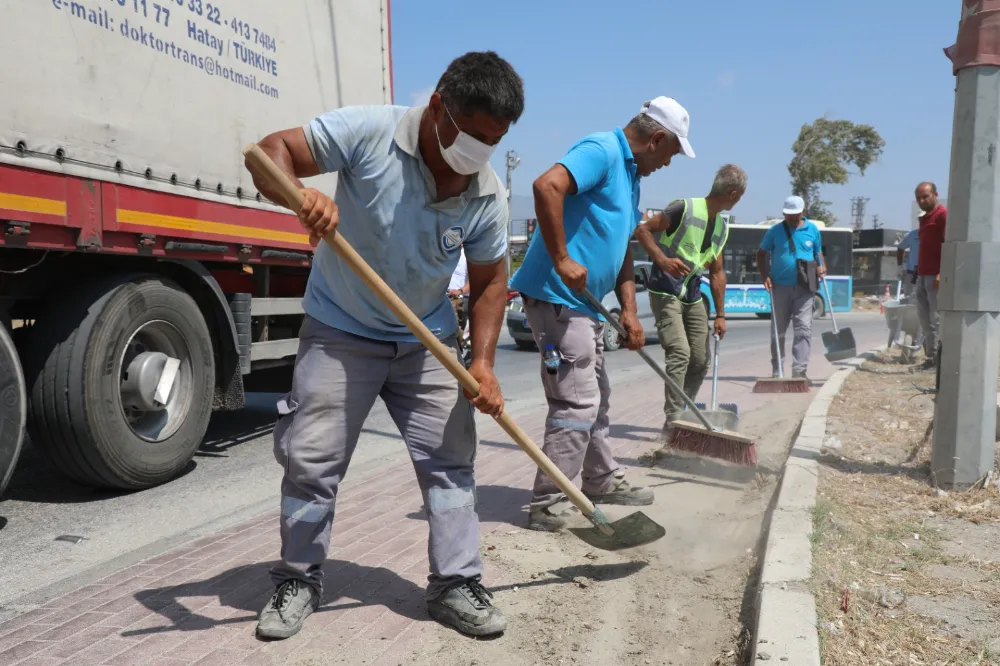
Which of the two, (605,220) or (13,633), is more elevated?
(605,220)

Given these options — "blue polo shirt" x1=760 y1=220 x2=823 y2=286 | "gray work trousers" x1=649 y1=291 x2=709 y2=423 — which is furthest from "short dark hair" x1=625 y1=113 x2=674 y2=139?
"blue polo shirt" x1=760 y1=220 x2=823 y2=286

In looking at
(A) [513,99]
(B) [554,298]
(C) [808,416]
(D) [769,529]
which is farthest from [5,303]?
(C) [808,416]

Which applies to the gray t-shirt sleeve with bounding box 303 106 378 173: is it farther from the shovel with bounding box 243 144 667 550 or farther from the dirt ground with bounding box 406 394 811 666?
the dirt ground with bounding box 406 394 811 666

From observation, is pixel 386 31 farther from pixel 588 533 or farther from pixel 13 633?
pixel 13 633

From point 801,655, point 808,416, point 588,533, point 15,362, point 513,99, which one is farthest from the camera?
point 808,416

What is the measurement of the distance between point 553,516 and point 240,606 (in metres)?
1.50

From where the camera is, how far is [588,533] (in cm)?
355

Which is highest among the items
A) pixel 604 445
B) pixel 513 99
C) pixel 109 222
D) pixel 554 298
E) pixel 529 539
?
pixel 513 99

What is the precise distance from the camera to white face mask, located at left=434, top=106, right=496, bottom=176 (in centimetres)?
276

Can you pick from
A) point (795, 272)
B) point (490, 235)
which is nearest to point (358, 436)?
point (490, 235)

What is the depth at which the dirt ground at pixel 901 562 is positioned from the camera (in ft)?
9.04

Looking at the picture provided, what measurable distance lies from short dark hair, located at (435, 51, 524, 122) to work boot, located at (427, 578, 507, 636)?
62.5 inches

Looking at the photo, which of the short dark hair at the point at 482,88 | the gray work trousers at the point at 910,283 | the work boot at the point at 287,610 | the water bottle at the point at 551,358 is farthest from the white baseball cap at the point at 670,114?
the gray work trousers at the point at 910,283

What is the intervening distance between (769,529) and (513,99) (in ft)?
7.04
